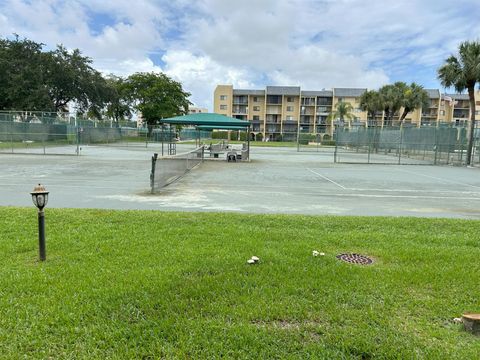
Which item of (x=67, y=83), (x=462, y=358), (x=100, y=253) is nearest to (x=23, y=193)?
(x=100, y=253)

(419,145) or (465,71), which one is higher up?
(465,71)

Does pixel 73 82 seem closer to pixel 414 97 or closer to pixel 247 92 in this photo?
pixel 414 97

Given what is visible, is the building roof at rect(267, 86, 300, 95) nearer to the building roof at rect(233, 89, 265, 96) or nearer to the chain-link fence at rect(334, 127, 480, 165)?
the building roof at rect(233, 89, 265, 96)

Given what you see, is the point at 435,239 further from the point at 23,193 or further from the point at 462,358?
the point at 23,193

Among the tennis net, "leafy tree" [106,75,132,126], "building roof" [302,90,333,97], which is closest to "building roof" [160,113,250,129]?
the tennis net

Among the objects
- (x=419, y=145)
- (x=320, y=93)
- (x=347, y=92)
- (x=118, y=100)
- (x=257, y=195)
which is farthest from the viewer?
(x=347, y=92)

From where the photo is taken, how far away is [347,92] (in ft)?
317

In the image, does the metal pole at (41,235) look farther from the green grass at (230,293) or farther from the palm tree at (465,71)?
the palm tree at (465,71)

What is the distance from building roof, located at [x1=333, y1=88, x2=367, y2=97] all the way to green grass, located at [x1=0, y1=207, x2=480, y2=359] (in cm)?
9503

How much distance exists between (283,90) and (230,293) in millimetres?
95640

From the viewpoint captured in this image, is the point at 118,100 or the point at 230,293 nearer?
the point at 230,293

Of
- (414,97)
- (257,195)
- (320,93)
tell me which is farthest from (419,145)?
(320,93)

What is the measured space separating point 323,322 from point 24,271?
3.38 m

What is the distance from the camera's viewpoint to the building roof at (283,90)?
311 feet
